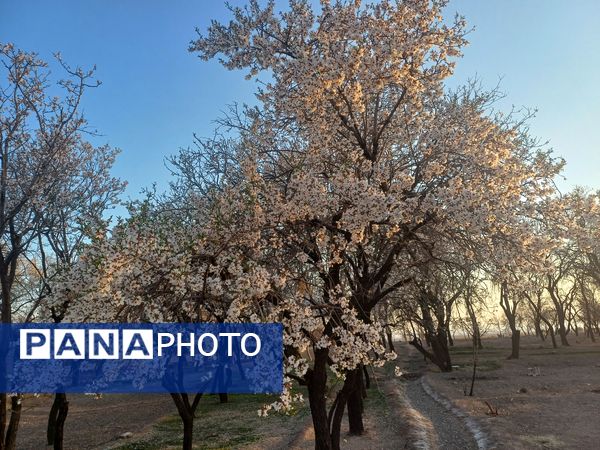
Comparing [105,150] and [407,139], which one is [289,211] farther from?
[105,150]

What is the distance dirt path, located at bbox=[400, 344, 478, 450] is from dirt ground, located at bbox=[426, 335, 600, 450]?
0.78 metres

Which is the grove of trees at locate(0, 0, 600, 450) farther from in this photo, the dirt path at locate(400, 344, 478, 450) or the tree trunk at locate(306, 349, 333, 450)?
the dirt path at locate(400, 344, 478, 450)

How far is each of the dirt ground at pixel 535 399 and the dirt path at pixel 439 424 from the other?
78cm

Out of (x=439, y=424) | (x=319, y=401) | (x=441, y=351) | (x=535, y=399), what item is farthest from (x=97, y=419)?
(x=441, y=351)

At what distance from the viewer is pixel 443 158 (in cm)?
1128

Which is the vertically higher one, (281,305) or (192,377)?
(281,305)

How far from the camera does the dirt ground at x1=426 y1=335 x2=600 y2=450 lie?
14195 mm

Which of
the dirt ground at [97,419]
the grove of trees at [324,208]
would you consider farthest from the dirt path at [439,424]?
the dirt ground at [97,419]

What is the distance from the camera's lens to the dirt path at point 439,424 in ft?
47.6

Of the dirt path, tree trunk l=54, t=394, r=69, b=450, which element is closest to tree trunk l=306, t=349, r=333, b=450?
the dirt path

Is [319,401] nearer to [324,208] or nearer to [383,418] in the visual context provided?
[324,208]

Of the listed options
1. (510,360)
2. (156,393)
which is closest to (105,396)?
(156,393)

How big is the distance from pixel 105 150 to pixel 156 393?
21760 mm

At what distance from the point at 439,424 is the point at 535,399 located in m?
5.96
